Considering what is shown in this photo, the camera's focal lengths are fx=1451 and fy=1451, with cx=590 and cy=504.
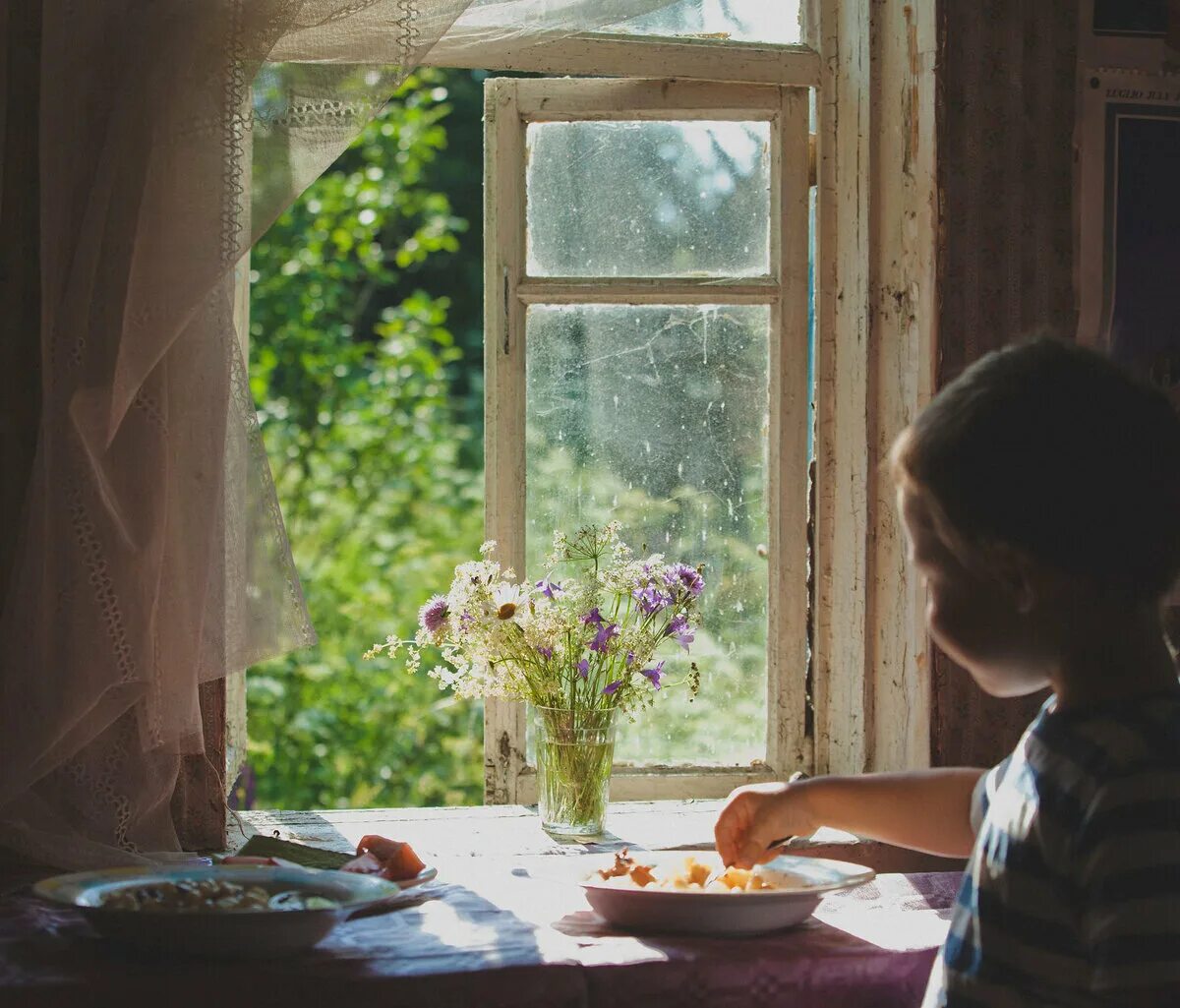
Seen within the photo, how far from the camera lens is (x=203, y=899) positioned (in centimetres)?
132

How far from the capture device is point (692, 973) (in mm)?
1359

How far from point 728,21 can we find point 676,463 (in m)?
0.69

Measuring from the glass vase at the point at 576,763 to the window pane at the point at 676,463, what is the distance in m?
0.28

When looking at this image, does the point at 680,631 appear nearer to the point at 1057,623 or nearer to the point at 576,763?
the point at 576,763

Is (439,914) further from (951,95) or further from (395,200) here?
(395,200)

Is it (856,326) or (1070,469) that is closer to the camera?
(1070,469)

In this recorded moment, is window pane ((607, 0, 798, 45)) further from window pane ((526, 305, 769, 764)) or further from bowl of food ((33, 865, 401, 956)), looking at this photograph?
bowl of food ((33, 865, 401, 956))

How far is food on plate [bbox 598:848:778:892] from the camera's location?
1.47 m

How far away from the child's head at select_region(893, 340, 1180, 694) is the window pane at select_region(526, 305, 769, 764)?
41.6 inches

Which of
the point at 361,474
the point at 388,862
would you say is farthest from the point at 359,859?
the point at 361,474

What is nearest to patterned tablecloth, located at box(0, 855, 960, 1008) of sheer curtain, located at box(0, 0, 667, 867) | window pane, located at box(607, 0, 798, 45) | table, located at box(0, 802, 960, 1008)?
table, located at box(0, 802, 960, 1008)

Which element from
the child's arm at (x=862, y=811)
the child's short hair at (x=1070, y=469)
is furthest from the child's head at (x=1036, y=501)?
the child's arm at (x=862, y=811)

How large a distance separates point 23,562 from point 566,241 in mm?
952

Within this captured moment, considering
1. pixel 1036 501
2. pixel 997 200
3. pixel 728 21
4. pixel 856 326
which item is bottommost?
pixel 1036 501
